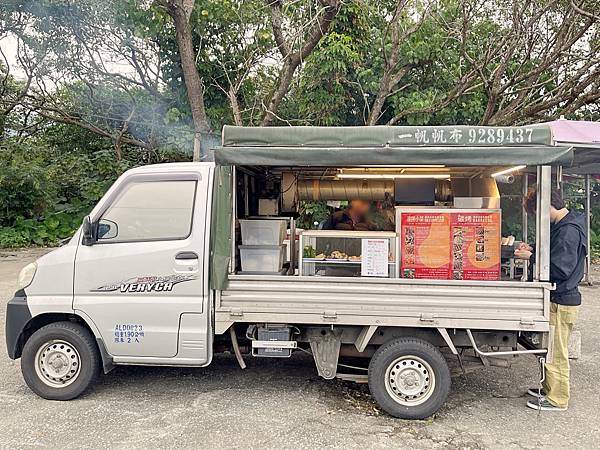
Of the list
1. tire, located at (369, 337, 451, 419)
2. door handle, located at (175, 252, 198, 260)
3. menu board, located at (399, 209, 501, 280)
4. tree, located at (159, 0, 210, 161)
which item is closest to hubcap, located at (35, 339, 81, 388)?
door handle, located at (175, 252, 198, 260)

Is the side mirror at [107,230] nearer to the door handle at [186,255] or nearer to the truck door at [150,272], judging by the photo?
the truck door at [150,272]

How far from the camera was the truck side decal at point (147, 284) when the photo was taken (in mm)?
4203

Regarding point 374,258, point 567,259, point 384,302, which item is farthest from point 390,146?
point 567,259

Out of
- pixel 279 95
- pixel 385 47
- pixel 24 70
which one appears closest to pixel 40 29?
pixel 24 70

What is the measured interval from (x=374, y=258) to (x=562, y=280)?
156cm

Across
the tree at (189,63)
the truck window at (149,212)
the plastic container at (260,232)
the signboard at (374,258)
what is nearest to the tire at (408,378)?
the signboard at (374,258)

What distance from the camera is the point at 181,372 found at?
5121 mm

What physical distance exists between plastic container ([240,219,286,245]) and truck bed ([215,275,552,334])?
478 mm

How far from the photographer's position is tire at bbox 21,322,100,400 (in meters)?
4.32

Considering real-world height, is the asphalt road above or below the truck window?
below

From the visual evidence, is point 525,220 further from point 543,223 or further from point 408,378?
point 408,378

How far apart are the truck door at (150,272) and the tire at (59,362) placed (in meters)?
0.22

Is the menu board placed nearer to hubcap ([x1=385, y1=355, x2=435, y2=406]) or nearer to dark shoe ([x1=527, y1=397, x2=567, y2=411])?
hubcap ([x1=385, y1=355, x2=435, y2=406])

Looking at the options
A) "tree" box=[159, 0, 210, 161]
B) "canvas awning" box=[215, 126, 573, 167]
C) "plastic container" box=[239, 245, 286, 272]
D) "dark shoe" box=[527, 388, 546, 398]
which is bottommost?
"dark shoe" box=[527, 388, 546, 398]
